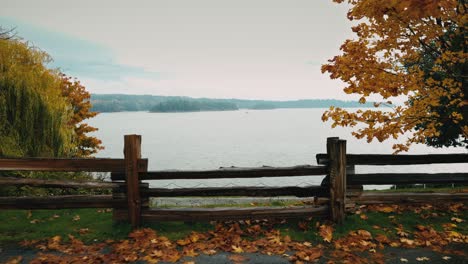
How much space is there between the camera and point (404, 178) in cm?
767

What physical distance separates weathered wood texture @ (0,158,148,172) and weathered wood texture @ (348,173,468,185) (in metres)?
4.67

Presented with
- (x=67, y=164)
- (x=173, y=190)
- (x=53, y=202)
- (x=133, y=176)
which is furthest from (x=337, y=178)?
(x=53, y=202)

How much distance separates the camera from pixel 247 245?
241 inches

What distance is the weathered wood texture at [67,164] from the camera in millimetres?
6820

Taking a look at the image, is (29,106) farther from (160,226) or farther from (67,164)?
(160,226)

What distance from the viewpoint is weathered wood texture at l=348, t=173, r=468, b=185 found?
24.1ft

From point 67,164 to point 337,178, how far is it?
5.59 metres

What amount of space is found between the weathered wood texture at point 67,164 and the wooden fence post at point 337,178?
3846 mm

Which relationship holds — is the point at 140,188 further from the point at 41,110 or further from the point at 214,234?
the point at 41,110

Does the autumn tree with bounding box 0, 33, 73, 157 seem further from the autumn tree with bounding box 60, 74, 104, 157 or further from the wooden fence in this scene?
the autumn tree with bounding box 60, 74, 104, 157

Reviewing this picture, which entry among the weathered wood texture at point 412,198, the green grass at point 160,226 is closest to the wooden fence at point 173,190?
the green grass at point 160,226

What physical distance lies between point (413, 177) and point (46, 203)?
818cm

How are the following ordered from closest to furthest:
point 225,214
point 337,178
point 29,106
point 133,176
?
point 133,176, point 337,178, point 225,214, point 29,106

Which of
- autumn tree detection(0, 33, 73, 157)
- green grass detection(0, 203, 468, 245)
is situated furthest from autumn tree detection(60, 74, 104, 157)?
green grass detection(0, 203, 468, 245)
